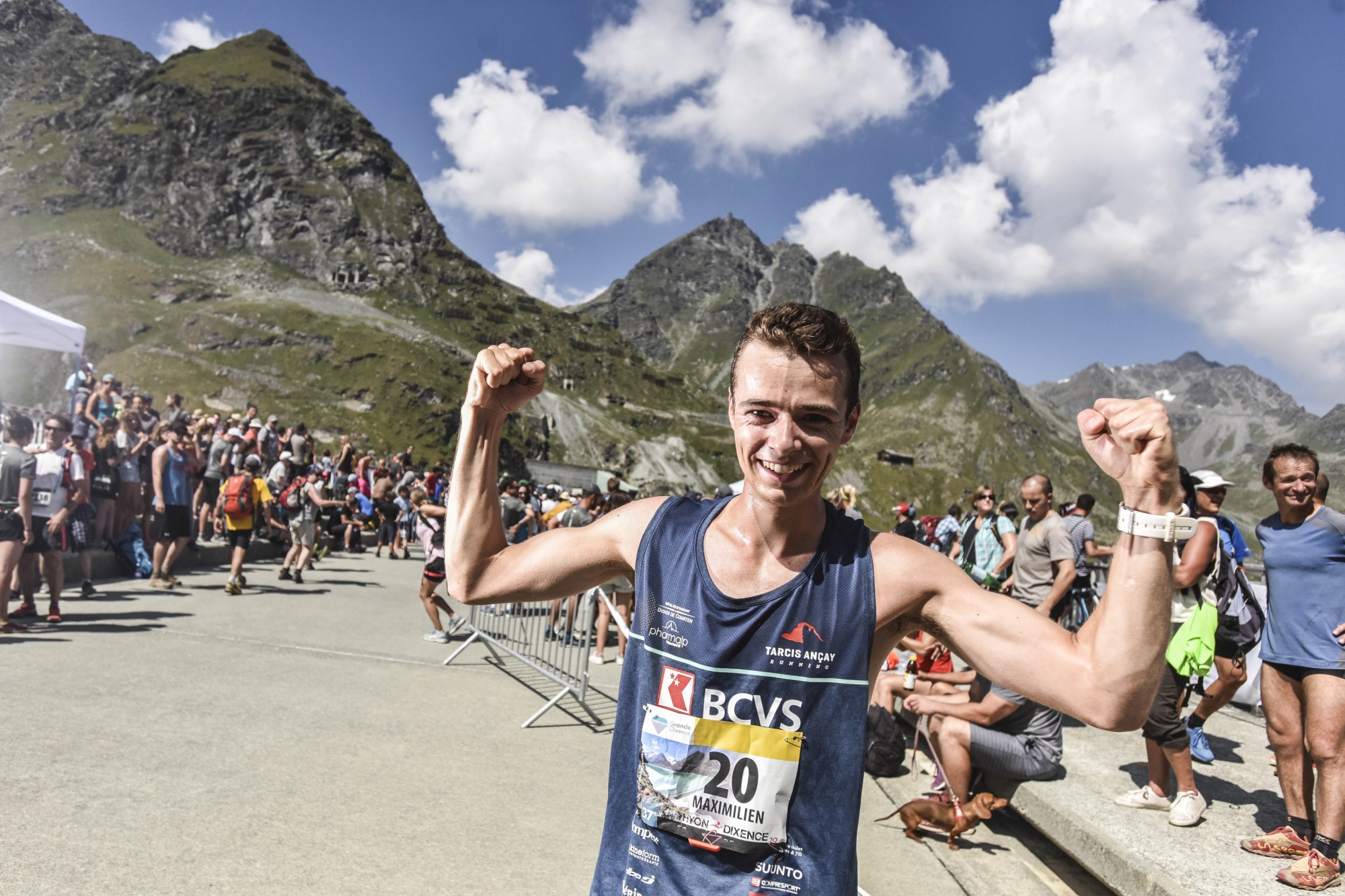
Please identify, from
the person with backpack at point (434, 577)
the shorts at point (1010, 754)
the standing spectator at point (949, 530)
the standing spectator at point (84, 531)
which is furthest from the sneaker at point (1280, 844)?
the standing spectator at point (84, 531)

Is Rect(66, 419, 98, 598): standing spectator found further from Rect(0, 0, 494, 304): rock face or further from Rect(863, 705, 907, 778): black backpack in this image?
Rect(0, 0, 494, 304): rock face

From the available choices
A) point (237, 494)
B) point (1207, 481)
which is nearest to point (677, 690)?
point (1207, 481)

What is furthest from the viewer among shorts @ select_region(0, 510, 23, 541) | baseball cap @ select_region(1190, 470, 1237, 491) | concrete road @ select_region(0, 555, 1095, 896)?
shorts @ select_region(0, 510, 23, 541)

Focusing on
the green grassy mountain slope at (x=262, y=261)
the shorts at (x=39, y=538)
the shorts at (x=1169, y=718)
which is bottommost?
the shorts at (x=1169, y=718)

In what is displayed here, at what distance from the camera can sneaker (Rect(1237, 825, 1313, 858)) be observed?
13.5ft

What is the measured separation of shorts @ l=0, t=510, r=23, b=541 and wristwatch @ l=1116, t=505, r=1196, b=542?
8881 mm

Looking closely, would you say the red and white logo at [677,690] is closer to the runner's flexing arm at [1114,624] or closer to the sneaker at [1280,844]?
the runner's flexing arm at [1114,624]

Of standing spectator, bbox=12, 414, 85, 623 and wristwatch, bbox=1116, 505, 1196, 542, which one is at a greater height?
wristwatch, bbox=1116, 505, 1196, 542

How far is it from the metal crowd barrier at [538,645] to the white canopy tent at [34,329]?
1112 centimetres

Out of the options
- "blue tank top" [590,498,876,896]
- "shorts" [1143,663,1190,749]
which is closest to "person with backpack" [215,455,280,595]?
"blue tank top" [590,498,876,896]

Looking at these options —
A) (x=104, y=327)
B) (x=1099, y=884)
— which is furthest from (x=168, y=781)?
(x=104, y=327)

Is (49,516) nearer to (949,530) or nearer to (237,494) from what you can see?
(237,494)

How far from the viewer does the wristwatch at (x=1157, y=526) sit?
1273 mm

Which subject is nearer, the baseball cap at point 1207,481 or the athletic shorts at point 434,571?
the baseball cap at point 1207,481
